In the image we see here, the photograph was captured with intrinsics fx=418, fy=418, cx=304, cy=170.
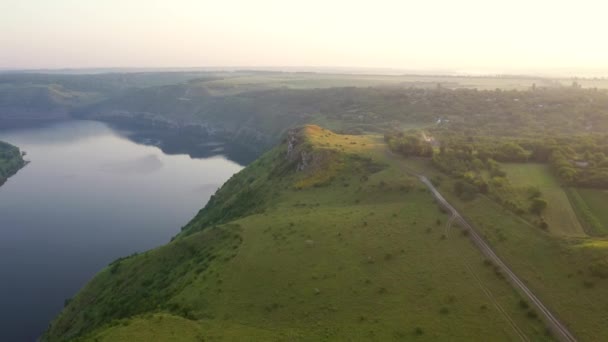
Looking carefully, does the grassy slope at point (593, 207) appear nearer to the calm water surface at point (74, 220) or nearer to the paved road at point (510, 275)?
the paved road at point (510, 275)

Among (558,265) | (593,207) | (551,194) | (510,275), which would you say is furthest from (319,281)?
(593,207)

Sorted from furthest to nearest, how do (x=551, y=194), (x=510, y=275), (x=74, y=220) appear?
1. (x=74, y=220)
2. (x=551, y=194)
3. (x=510, y=275)

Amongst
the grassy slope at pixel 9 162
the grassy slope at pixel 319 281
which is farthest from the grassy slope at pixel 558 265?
the grassy slope at pixel 9 162

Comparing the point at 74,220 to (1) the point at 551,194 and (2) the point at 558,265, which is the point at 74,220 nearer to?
(1) the point at 551,194

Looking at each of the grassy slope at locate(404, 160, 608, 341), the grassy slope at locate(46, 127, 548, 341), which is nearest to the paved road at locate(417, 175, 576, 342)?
the grassy slope at locate(404, 160, 608, 341)

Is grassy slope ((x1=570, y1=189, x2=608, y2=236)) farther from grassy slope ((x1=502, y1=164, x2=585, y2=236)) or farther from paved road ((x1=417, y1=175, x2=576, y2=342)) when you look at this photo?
paved road ((x1=417, y1=175, x2=576, y2=342))

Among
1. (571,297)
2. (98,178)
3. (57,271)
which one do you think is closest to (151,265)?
(57,271)
